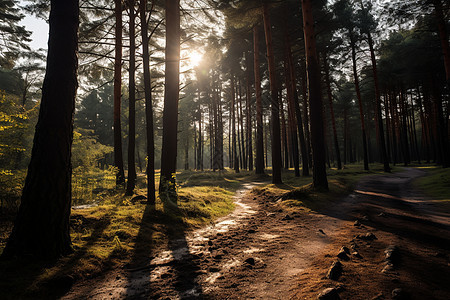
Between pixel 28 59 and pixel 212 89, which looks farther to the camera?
pixel 212 89

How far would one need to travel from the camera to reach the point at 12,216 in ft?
14.3

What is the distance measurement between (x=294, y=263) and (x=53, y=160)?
13.6 feet

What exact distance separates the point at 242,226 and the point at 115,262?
3174mm

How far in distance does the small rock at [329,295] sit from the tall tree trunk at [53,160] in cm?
376

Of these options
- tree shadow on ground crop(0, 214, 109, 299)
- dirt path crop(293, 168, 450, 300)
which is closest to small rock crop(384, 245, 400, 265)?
dirt path crop(293, 168, 450, 300)

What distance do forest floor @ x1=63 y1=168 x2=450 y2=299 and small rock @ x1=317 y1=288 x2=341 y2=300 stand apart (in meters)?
0.01

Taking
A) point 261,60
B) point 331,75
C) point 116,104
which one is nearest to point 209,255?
point 116,104

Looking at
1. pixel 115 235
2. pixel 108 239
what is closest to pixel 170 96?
pixel 115 235

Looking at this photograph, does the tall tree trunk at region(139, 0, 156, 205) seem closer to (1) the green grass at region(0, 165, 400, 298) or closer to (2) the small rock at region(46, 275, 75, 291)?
(1) the green grass at region(0, 165, 400, 298)

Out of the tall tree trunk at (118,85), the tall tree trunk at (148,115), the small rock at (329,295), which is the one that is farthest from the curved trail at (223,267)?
the tall tree trunk at (118,85)

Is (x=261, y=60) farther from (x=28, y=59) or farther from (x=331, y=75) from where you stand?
(x=28, y=59)

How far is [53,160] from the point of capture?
330 cm

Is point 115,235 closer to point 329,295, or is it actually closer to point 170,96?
point 329,295

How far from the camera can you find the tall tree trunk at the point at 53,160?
312 centimetres
